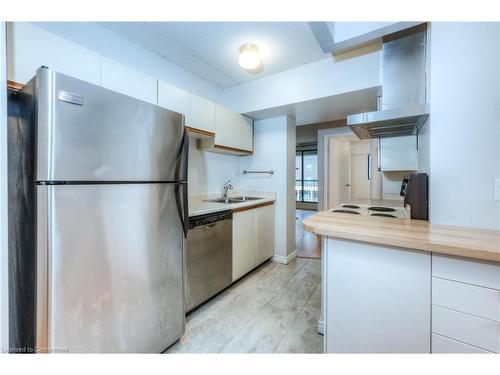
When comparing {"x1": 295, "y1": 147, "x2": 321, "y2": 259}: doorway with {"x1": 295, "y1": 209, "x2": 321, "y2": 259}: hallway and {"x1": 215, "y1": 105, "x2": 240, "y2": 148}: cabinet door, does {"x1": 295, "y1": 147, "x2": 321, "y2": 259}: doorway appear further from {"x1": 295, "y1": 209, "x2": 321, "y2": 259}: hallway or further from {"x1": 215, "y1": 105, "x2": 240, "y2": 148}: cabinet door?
{"x1": 215, "y1": 105, "x2": 240, "y2": 148}: cabinet door

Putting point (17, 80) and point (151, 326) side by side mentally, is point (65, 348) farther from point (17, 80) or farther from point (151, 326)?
point (17, 80)

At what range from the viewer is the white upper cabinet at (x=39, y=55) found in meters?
1.13

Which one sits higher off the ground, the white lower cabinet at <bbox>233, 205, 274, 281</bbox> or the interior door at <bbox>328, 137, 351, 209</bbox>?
the interior door at <bbox>328, 137, 351, 209</bbox>

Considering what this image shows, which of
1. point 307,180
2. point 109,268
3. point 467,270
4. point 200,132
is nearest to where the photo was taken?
point 467,270

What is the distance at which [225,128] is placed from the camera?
8.38 feet

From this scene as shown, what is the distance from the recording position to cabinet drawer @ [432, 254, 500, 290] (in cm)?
81

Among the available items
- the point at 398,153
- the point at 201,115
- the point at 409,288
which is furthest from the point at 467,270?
the point at 201,115

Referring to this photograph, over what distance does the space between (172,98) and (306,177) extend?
6.57 metres

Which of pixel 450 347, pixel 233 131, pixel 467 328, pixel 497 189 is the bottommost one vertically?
pixel 450 347

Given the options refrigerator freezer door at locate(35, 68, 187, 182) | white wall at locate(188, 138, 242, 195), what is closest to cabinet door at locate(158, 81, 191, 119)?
white wall at locate(188, 138, 242, 195)

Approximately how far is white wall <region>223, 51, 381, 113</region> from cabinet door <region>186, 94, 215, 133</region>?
0.59 metres

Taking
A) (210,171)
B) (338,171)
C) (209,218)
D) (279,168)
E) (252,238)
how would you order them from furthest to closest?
(338,171) → (279,168) → (210,171) → (252,238) → (209,218)

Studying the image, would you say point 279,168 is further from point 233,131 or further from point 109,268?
point 109,268
